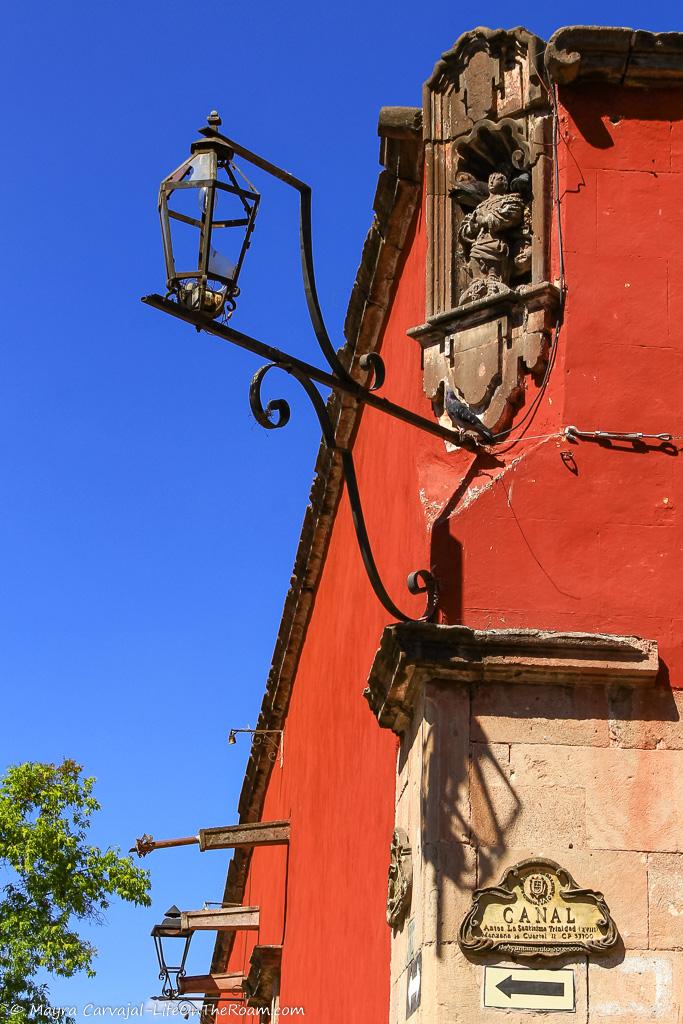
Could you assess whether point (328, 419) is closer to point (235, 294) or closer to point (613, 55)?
point (235, 294)

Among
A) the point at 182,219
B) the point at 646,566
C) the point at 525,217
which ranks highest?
the point at 525,217

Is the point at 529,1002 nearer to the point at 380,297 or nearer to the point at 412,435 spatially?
the point at 412,435

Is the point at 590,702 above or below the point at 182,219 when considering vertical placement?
below

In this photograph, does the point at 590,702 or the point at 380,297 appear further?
the point at 380,297

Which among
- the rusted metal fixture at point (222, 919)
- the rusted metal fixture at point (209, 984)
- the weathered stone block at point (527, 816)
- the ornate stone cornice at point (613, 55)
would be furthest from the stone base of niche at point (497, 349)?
the rusted metal fixture at point (209, 984)

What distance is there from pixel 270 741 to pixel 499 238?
29.0 ft

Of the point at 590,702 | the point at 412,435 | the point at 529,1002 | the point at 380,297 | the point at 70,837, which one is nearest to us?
the point at 529,1002

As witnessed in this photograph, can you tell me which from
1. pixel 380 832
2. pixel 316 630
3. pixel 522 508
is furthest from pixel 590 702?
pixel 316 630

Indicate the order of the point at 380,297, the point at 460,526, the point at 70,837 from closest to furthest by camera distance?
1. the point at 460,526
2. the point at 380,297
3. the point at 70,837

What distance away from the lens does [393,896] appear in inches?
207

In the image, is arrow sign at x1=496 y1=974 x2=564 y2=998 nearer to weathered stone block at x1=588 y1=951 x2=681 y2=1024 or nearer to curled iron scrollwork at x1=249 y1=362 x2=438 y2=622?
weathered stone block at x1=588 y1=951 x2=681 y2=1024

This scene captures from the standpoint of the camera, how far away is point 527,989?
15.2 ft

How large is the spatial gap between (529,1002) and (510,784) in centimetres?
69

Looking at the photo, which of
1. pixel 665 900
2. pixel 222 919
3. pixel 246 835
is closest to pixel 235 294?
pixel 665 900
